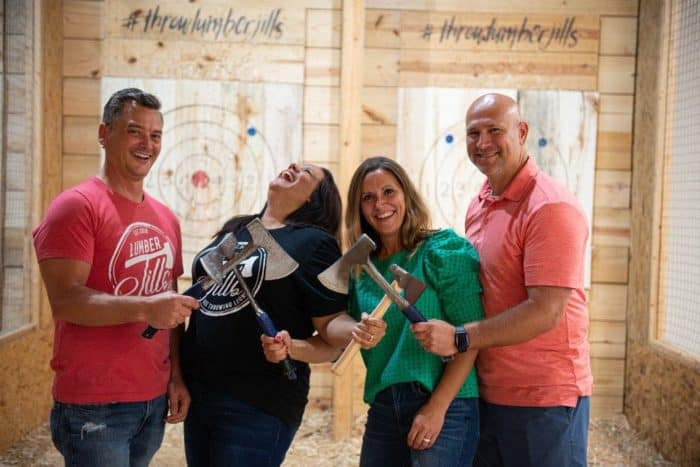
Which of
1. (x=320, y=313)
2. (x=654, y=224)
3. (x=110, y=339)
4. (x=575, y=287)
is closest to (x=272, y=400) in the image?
(x=320, y=313)

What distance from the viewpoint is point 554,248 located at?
1.65 meters

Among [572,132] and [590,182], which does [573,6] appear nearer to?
[572,132]

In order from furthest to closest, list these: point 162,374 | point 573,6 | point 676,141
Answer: point 573,6
point 676,141
point 162,374

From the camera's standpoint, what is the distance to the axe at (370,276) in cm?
156

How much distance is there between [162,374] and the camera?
5.82ft

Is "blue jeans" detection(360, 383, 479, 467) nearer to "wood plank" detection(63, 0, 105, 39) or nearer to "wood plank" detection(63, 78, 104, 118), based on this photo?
"wood plank" detection(63, 78, 104, 118)

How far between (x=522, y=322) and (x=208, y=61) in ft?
8.63

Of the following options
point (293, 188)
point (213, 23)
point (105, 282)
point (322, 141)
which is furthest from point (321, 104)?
point (105, 282)

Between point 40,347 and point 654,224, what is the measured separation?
313 centimetres

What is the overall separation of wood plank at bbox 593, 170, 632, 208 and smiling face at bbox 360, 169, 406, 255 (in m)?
2.35

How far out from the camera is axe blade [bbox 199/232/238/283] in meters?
1.71

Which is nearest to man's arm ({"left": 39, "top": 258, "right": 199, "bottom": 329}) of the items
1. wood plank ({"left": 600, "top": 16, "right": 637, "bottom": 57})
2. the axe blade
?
the axe blade

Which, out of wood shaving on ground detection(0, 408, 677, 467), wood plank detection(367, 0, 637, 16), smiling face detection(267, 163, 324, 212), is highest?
wood plank detection(367, 0, 637, 16)

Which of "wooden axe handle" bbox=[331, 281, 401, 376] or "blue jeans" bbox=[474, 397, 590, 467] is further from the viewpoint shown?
"blue jeans" bbox=[474, 397, 590, 467]
